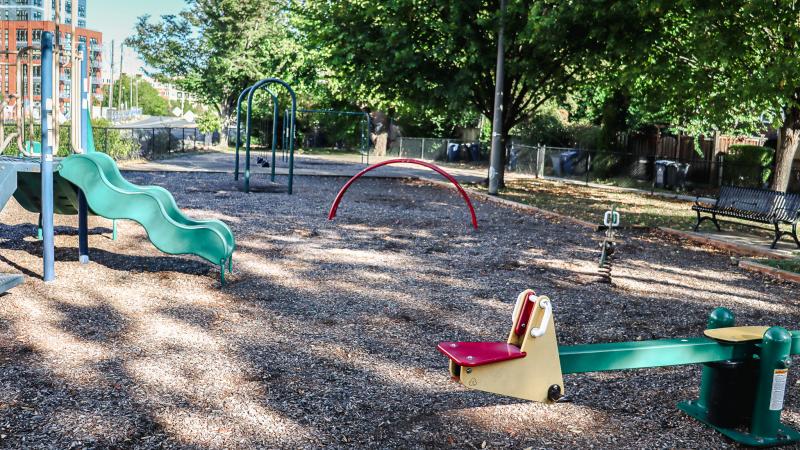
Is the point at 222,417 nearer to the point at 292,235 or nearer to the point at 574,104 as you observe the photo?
the point at 292,235

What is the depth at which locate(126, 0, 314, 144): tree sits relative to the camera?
4284 centimetres

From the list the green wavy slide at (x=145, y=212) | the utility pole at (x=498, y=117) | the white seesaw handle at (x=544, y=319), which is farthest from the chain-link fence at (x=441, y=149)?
the white seesaw handle at (x=544, y=319)

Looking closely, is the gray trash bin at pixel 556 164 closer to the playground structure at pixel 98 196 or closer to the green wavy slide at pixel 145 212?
the playground structure at pixel 98 196

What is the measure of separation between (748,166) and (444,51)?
34.4ft

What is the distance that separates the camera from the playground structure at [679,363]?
3.91m

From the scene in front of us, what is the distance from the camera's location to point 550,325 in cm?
396

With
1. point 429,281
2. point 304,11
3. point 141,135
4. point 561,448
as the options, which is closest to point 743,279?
point 429,281

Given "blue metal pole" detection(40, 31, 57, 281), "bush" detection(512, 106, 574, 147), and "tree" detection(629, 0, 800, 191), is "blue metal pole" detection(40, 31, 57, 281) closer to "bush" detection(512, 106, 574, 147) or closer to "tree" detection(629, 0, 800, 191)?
"tree" detection(629, 0, 800, 191)

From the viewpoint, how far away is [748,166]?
23062mm

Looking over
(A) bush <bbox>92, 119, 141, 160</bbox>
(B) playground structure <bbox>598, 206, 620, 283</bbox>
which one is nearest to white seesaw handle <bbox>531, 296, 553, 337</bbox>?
(B) playground structure <bbox>598, 206, 620, 283</bbox>

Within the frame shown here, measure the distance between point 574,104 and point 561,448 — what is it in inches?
1300

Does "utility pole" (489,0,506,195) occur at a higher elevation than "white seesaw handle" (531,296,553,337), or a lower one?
higher

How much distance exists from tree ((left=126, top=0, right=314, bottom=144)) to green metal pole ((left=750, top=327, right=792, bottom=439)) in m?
37.7

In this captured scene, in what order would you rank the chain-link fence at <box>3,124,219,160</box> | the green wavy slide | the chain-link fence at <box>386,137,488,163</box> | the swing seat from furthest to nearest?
1. the chain-link fence at <box>386,137,488,163</box>
2. the chain-link fence at <box>3,124,219,160</box>
3. the green wavy slide
4. the swing seat
